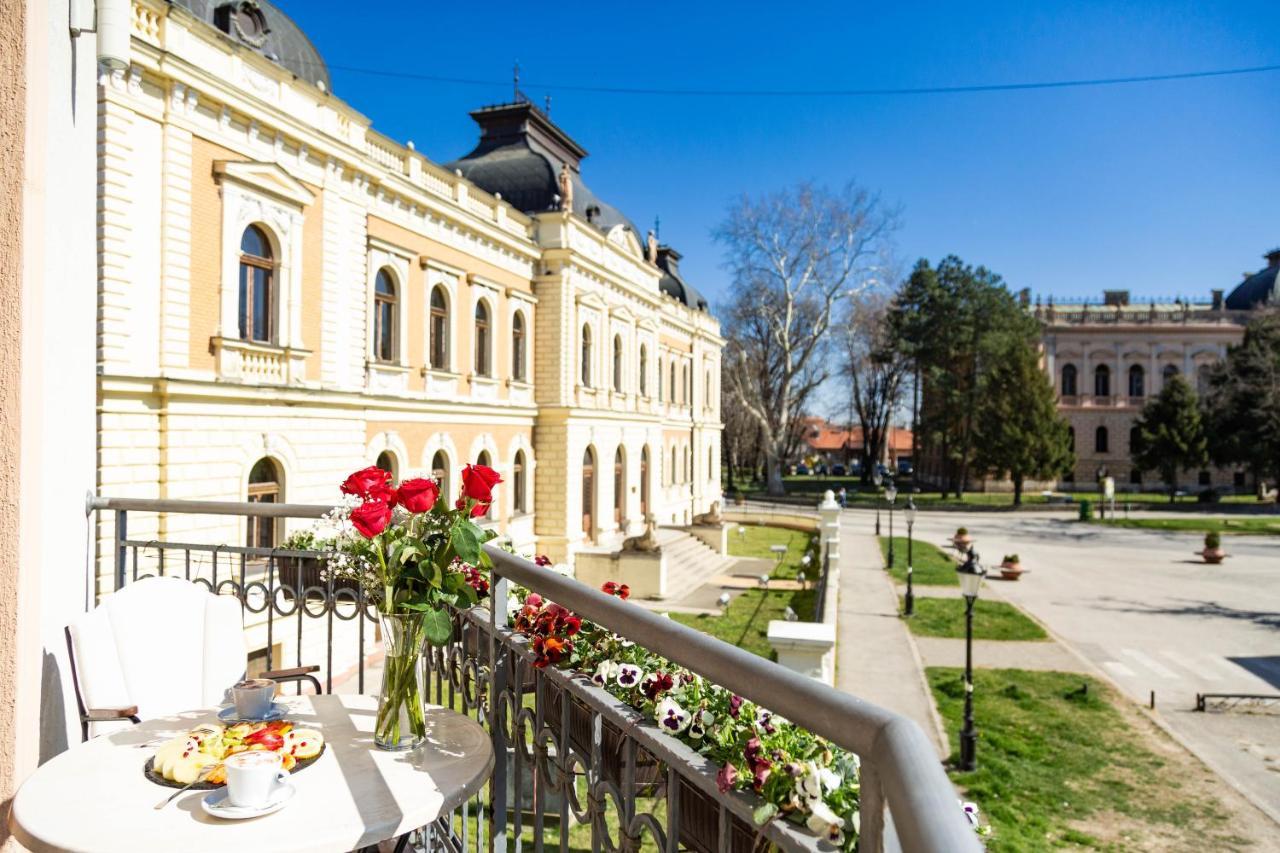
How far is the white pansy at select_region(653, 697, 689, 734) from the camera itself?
1.97 m

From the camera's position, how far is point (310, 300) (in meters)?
14.3

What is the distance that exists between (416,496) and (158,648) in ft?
5.75

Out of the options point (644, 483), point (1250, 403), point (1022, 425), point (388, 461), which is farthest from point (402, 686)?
point (1250, 403)

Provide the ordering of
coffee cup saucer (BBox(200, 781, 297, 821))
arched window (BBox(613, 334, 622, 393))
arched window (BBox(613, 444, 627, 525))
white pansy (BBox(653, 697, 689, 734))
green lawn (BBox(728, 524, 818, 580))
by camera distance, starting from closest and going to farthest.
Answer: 1. white pansy (BBox(653, 697, 689, 734))
2. coffee cup saucer (BBox(200, 781, 297, 821))
3. green lawn (BBox(728, 524, 818, 580))
4. arched window (BBox(613, 334, 622, 393))
5. arched window (BBox(613, 444, 627, 525))

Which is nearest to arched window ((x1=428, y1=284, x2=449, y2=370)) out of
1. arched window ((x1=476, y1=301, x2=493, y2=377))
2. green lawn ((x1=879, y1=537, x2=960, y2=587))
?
arched window ((x1=476, y1=301, x2=493, y2=377))

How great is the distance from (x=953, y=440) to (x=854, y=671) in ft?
134

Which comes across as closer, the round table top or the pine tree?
the round table top

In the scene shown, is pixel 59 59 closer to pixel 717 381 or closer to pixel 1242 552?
pixel 1242 552

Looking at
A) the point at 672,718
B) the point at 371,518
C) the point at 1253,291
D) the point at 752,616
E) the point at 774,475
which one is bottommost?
the point at 752,616

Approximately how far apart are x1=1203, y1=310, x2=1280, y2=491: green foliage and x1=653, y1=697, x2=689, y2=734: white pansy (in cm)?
5285

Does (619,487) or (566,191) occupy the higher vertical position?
(566,191)

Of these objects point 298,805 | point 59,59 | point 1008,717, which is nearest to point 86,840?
point 298,805

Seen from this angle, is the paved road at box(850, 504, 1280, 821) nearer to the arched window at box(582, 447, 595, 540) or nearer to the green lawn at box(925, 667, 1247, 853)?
the green lawn at box(925, 667, 1247, 853)

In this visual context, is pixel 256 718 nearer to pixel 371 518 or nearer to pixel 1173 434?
pixel 371 518
